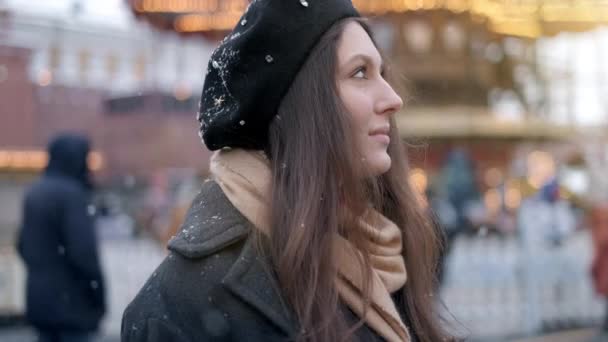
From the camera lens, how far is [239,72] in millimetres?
1794

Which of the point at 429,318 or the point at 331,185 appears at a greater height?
the point at 331,185

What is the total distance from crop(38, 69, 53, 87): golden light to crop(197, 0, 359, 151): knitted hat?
387 inches

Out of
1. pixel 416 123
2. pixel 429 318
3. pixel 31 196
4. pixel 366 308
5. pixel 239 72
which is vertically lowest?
pixel 416 123

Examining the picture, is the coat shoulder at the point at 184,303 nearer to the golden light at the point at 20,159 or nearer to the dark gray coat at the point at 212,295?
the dark gray coat at the point at 212,295

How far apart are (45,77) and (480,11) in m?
9.26

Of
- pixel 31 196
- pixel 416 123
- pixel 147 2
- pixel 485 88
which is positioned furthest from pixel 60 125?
pixel 485 88

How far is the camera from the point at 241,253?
5.57 ft

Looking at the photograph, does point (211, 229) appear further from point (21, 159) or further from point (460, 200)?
point (460, 200)

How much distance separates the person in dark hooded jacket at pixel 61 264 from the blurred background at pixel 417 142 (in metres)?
1.62

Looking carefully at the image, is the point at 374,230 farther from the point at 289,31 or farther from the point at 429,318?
the point at 289,31

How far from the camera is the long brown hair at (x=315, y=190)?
168 centimetres

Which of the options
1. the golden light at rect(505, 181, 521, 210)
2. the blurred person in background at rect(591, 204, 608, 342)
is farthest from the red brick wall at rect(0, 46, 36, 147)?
the golden light at rect(505, 181, 521, 210)

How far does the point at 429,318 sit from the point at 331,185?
0.45 m

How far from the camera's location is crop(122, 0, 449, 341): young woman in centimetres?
165
